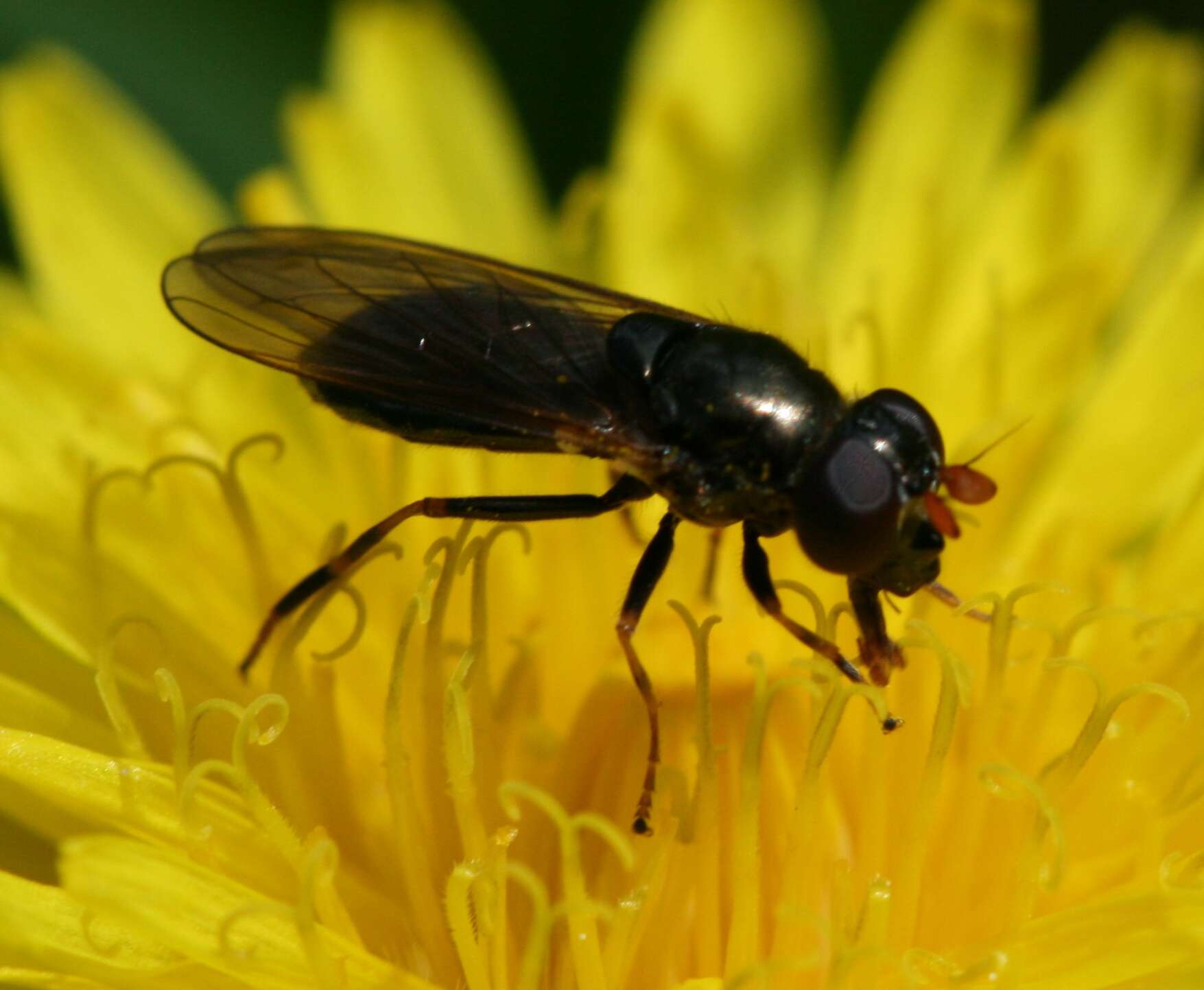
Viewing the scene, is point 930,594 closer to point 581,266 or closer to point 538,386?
point 538,386

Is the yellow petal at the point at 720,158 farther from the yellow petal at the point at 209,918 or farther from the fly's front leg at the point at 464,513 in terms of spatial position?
the yellow petal at the point at 209,918

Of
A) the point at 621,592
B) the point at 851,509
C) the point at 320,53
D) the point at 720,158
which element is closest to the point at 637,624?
the point at 851,509

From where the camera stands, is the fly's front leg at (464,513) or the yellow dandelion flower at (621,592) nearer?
the yellow dandelion flower at (621,592)

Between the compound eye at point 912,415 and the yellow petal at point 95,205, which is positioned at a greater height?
the yellow petal at point 95,205


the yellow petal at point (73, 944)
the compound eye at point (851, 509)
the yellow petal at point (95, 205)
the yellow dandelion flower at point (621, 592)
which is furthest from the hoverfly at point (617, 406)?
the yellow petal at point (95, 205)

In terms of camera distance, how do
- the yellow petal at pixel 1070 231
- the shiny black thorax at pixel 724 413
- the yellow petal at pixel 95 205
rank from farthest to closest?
1. the yellow petal at pixel 95 205
2. the yellow petal at pixel 1070 231
3. the shiny black thorax at pixel 724 413
